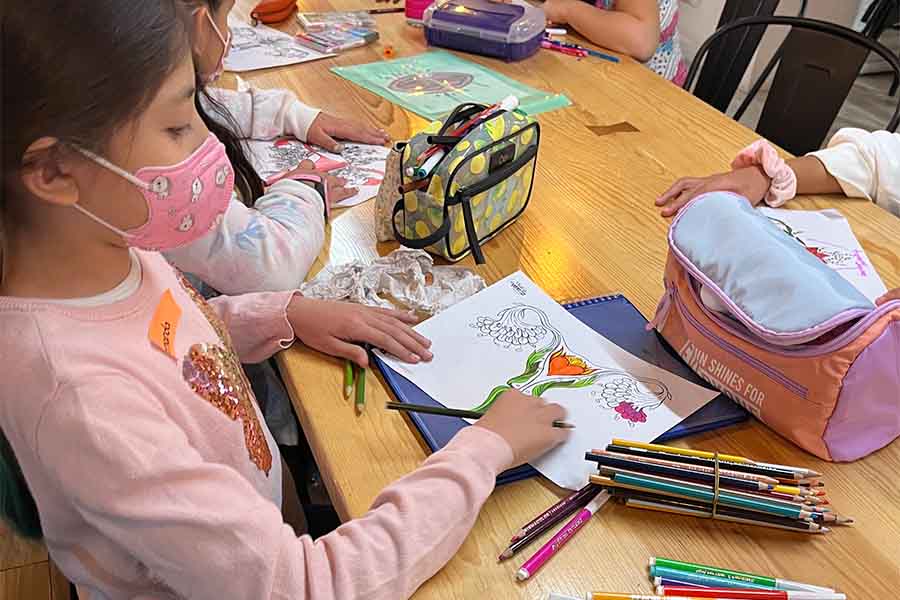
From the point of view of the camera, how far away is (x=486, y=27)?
166 centimetres

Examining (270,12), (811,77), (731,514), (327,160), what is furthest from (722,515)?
(270,12)

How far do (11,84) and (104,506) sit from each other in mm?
301

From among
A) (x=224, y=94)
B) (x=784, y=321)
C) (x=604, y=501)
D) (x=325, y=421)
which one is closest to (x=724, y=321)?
(x=784, y=321)

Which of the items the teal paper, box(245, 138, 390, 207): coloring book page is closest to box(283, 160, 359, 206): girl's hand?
box(245, 138, 390, 207): coloring book page

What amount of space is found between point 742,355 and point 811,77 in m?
1.03

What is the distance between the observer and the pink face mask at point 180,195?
649 mm

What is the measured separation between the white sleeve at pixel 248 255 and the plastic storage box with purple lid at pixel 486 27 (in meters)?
0.81

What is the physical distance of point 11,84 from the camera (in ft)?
1.77

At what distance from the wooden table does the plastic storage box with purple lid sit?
0.12 feet

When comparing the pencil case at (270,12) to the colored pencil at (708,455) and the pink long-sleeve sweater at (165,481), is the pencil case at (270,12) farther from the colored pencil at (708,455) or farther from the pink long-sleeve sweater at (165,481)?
the colored pencil at (708,455)

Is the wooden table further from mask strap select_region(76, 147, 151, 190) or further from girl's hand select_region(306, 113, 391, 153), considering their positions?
mask strap select_region(76, 147, 151, 190)

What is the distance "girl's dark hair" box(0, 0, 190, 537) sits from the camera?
1.74ft

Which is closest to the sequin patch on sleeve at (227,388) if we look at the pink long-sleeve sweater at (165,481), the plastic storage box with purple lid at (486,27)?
the pink long-sleeve sweater at (165,481)

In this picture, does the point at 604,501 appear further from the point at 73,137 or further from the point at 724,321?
the point at 73,137
